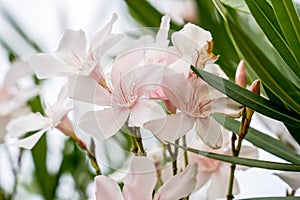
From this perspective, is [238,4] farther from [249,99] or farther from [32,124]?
[32,124]

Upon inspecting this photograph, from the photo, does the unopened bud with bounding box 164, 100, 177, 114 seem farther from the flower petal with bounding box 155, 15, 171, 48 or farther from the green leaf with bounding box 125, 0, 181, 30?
the green leaf with bounding box 125, 0, 181, 30

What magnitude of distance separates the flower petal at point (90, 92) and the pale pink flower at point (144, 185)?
6cm

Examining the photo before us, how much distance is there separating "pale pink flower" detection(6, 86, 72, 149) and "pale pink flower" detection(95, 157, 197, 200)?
0.10 metres

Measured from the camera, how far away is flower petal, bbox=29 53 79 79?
53 cm

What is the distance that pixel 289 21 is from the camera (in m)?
0.53

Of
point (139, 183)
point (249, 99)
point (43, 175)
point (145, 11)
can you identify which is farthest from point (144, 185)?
point (43, 175)

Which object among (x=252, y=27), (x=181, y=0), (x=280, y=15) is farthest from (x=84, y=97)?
(x=181, y=0)

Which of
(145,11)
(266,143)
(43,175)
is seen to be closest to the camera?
(266,143)

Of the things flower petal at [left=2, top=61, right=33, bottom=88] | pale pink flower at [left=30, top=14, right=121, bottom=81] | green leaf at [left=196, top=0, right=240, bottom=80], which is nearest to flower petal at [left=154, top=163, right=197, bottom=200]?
pale pink flower at [left=30, top=14, right=121, bottom=81]

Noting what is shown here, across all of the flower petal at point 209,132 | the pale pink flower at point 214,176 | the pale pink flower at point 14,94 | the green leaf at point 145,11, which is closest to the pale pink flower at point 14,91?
the pale pink flower at point 14,94

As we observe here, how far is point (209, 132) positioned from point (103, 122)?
0.28 feet

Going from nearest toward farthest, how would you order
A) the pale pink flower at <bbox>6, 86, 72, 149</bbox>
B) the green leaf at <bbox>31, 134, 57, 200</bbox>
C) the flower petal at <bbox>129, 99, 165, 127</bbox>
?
the flower petal at <bbox>129, 99, 165, 127</bbox> < the pale pink flower at <bbox>6, 86, 72, 149</bbox> < the green leaf at <bbox>31, 134, 57, 200</bbox>

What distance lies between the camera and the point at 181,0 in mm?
991

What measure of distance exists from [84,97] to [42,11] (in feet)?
3.84
